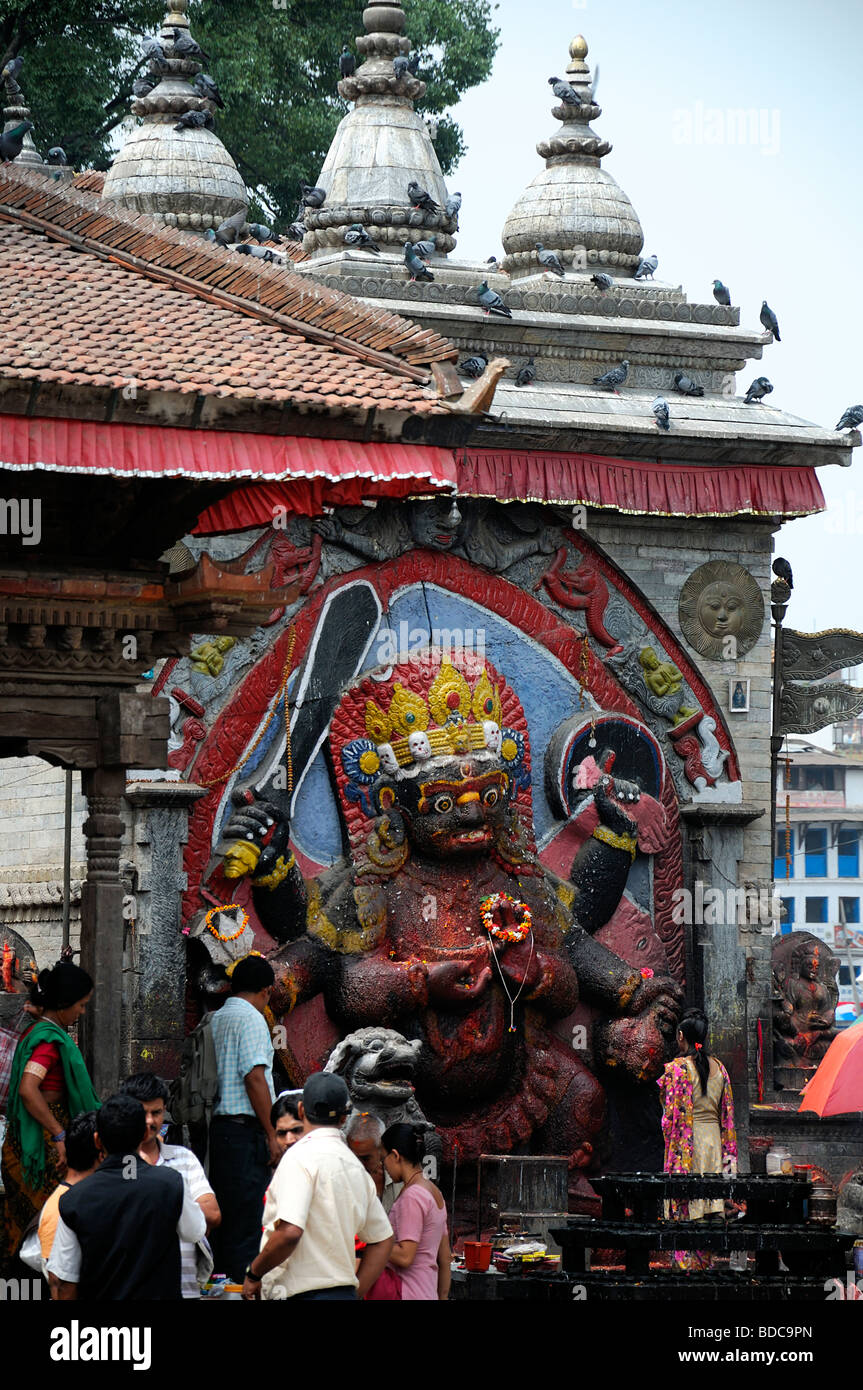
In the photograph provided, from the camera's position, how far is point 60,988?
10.9 metres

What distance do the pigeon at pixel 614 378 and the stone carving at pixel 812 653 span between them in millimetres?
2567

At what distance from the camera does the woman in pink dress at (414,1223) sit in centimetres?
1021

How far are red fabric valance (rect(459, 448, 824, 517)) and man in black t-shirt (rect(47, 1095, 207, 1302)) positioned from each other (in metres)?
9.49

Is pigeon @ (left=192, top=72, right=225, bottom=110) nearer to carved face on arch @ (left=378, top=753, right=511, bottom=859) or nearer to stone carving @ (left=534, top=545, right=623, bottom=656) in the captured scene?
stone carving @ (left=534, top=545, right=623, bottom=656)

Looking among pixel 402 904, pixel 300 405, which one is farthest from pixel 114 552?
pixel 402 904

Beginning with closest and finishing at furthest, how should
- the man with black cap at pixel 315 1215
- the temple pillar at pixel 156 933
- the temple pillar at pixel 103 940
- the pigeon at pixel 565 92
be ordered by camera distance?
1. the man with black cap at pixel 315 1215
2. the temple pillar at pixel 103 940
3. the temple pillar at pixel 156 933
4. the pigeon at pixel 565 92

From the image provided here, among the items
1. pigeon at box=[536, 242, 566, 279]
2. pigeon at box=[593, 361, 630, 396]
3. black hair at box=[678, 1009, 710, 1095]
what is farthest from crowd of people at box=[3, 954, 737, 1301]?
pigeon at box=[536, 242, 566, 279]

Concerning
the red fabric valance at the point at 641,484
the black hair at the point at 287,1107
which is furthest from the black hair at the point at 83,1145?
the red fabric valance at the point at 641,484

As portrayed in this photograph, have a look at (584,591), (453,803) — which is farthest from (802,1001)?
(453,803)

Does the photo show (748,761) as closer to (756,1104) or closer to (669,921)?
(669,921)

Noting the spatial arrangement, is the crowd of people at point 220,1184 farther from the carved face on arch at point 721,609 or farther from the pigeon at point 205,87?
the pigeon at point 205,87

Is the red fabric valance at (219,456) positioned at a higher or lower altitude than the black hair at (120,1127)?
higher

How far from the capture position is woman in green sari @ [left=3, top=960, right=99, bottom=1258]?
10844mm

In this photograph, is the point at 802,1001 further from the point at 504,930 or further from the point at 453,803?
the point at 453,803
